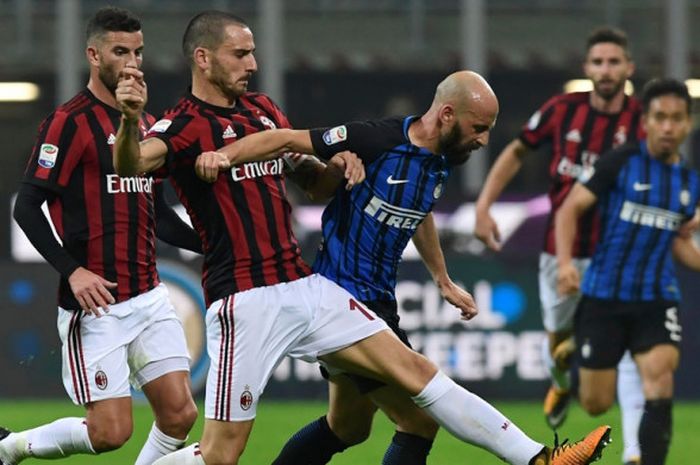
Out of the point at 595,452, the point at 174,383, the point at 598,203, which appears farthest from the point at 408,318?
the point at 595,452

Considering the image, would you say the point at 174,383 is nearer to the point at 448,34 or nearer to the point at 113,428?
the point at 113,428

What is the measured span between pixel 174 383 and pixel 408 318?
5.68 meters

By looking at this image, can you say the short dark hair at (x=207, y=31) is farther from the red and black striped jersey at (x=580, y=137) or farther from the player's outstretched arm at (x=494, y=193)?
the red and black striped jersey at (x=580, y=137)

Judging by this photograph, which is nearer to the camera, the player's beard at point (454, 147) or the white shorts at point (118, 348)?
the player's beard at point (454, 147)

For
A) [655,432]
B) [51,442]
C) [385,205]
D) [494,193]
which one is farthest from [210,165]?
[494,193]

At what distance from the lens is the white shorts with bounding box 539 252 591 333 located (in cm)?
1038

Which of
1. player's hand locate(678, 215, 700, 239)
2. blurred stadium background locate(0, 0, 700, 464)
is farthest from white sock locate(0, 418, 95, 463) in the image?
blurred stadium background locate(0, 0, 700, 464)

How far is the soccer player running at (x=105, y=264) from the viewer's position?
7.02m

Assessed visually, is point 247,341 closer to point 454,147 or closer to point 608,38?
point 454,147

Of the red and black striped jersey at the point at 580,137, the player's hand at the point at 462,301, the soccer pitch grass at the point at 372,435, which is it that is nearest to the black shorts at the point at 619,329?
the soccer pitch grass at the point at 372,435

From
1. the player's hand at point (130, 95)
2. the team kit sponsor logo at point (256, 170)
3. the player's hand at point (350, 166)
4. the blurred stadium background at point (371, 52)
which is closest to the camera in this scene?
the player's hand at point (130, 95)

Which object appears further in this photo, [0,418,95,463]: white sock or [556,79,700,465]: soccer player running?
[556,79,700,465]: soccer player running

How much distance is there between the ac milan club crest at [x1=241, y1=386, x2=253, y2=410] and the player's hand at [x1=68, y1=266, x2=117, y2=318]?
749 millimetres

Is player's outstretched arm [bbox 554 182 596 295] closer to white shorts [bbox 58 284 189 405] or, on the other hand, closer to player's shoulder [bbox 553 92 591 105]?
player's shoulder [bbox 553 92 591 105]
